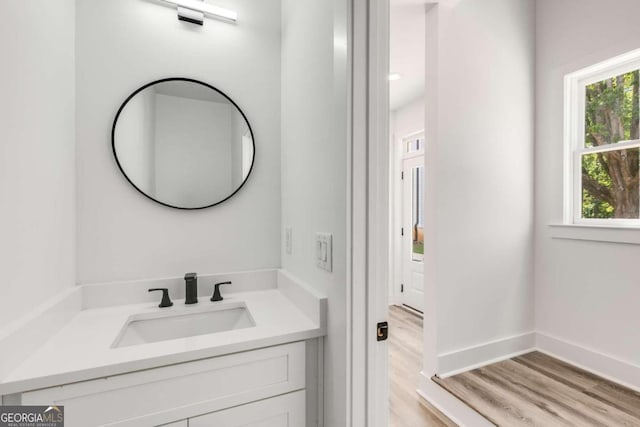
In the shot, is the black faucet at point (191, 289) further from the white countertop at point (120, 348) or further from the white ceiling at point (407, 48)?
the white ceiling at point (407, 48)

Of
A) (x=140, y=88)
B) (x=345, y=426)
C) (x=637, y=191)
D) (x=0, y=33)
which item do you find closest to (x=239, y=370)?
(x=345, y=426)

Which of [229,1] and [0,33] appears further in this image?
[229,1]

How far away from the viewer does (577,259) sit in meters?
2.00

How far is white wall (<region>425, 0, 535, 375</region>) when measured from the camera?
189cm

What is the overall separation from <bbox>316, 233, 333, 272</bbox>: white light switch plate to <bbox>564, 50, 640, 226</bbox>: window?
2.01m

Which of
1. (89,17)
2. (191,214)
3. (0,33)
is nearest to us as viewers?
(0,33)

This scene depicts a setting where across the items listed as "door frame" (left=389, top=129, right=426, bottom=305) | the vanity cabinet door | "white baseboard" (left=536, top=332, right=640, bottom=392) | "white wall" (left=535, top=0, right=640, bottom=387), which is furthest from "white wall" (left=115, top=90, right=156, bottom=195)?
"door frame" (left=389, top=129, right=426, bottom=305)

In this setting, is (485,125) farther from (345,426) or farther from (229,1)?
(345,426)

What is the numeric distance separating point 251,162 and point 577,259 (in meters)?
2.23

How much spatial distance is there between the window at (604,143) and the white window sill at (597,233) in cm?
9

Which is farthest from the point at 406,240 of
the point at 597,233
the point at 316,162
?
the point at 316,162

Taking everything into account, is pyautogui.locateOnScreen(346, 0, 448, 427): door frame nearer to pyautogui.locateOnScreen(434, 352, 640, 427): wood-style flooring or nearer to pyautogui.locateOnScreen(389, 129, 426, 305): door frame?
pyautogui.locateOnScreen(434, 352, 640, 427): wood-style flooring

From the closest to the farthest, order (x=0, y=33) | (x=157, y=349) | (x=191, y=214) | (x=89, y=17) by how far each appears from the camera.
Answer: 1. (x=0, y=33)
2. (x=157, y=349)
3. (x=89, y=17)
4. (x=191, y=214)

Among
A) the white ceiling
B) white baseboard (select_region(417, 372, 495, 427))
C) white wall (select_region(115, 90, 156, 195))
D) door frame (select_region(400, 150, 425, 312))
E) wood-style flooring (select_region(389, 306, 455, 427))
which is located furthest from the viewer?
door frame (select_region(400, 150, 425, 312))
